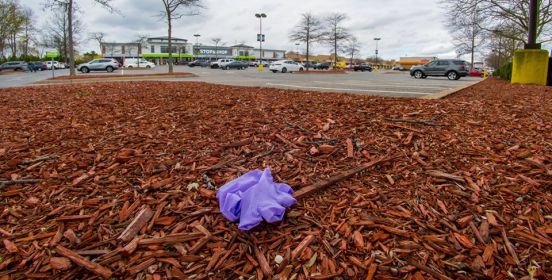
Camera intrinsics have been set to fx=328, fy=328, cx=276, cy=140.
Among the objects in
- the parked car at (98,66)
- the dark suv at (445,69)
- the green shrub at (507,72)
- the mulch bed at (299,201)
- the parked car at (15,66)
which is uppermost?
the parked car at (15,66)

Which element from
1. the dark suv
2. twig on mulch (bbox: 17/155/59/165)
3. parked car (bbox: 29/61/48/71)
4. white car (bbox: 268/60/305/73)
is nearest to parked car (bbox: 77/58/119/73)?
parked car (bbox: 29/61/48/71)

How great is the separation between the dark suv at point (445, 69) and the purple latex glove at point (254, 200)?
25176 millimetres

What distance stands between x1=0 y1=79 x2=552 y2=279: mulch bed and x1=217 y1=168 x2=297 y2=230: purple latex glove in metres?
0.07

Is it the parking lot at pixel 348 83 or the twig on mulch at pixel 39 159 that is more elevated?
the parking lot at pixel 348 83

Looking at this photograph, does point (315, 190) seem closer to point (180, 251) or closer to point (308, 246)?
point (308, 246)

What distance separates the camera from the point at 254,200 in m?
2.27

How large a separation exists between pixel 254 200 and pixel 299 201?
0.38 meters

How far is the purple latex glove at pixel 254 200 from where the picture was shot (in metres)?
2.17

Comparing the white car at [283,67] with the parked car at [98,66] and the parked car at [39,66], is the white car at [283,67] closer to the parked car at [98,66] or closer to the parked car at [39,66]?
the parked car at [98,66]

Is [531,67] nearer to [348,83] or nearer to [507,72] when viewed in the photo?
[348,83]

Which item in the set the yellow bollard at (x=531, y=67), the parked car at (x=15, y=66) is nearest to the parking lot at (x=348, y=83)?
the yellow bollard at (x=531, y=67)

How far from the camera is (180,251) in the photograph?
78.4 inches

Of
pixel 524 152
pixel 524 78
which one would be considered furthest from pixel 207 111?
pixel 524 78

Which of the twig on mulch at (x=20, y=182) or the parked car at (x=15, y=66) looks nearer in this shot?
the twig on mulch at (x=20, y=182)
